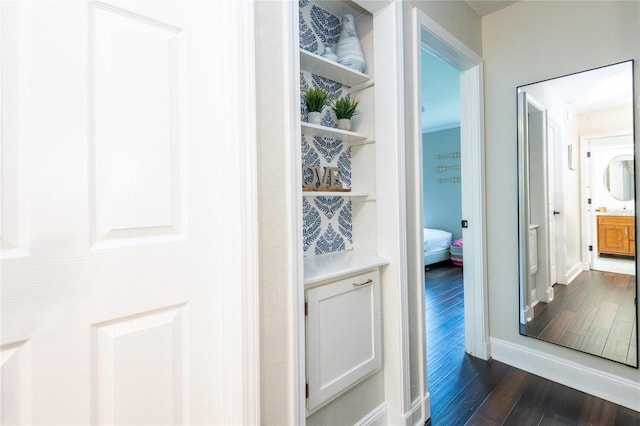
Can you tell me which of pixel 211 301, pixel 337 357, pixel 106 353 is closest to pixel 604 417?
pixel 337 357

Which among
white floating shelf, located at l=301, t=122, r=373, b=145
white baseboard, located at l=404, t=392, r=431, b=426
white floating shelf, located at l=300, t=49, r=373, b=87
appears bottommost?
white baseboard, located at l=404, t=392, r=431, b=426

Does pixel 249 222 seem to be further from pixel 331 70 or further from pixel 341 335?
pixel 331 70

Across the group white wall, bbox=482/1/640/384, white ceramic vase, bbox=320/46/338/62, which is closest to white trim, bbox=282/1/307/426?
white ceramic vase, bbox=320/46/338/62

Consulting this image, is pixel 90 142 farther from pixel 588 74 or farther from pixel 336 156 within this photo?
pixel 588 74

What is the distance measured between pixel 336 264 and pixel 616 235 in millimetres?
1837

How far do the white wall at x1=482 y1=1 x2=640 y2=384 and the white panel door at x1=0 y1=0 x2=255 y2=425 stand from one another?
6.88 feet

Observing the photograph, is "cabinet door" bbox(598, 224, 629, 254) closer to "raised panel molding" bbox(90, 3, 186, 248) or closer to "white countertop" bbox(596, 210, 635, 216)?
"white countertop" bbox(596, 210, 635, 216)

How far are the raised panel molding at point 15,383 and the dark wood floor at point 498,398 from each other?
1.79m

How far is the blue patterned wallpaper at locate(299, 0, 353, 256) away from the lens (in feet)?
5.32

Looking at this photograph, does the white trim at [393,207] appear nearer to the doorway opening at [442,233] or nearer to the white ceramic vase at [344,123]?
the white ceramic vase at [344,123]

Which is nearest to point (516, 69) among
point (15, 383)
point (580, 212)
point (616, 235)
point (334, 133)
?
point (580, 212)

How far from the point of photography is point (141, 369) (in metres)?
0.90

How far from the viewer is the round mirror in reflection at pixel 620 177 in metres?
1.82

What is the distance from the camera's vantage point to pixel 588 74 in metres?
1.94
